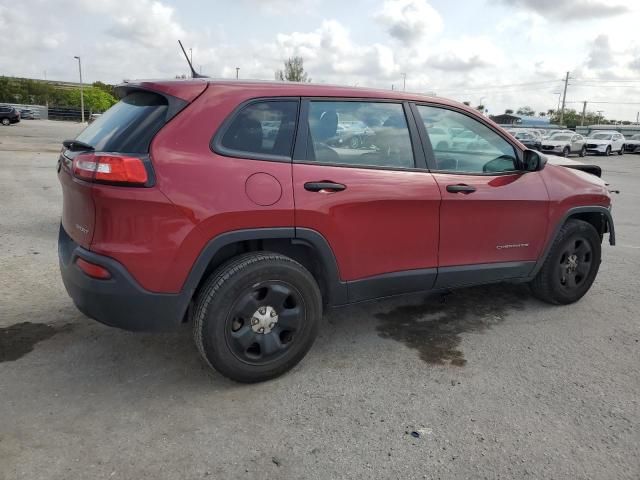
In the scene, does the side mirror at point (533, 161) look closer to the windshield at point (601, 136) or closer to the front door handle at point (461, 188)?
the front door handle at point (461, 188)

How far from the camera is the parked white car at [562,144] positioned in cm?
2767

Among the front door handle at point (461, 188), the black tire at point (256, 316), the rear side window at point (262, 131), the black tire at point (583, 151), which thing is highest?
the rear side window at point (262, 131)

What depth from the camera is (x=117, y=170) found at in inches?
99.2

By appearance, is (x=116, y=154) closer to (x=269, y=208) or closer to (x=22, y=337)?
(x=269, y=208)

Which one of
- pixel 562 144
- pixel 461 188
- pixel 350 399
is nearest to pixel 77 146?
pixel 350 399

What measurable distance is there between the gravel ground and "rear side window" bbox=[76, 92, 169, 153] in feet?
4.51

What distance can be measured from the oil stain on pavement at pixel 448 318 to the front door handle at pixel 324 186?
4.24 feet

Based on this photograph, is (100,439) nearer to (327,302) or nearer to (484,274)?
(327,302)

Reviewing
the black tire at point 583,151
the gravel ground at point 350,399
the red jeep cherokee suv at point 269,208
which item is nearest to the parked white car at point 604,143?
the black tire at point 583,151

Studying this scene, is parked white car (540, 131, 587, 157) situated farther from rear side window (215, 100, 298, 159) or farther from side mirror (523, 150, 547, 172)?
rear side window (215, 100, 298, 159)

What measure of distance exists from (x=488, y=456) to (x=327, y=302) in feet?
4.23

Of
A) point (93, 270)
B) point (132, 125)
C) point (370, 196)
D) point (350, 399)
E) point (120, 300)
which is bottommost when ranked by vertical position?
point (350, 399)

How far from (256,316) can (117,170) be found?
1079 millimetres

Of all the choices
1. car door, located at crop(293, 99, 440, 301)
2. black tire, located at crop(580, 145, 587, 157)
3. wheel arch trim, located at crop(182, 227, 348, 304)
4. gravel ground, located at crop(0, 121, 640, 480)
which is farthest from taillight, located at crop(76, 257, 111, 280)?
black tire, located at crop(580, 145, 587, 157)
